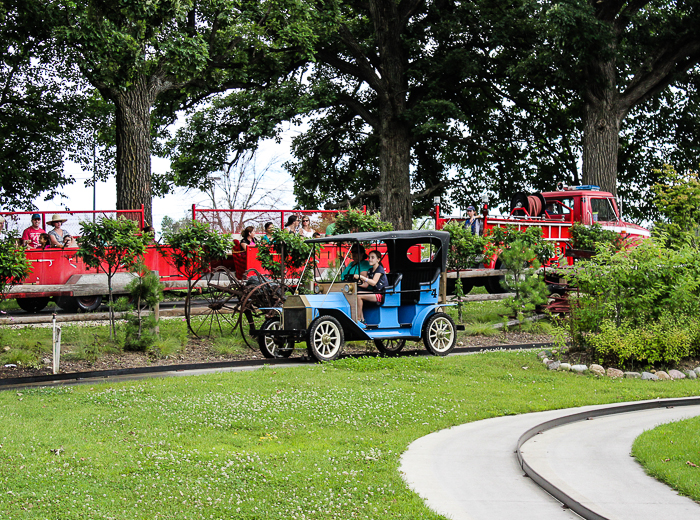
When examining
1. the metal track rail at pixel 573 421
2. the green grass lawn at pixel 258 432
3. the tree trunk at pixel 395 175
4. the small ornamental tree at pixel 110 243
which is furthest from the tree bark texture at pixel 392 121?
the metal track rail at pixel 573 421

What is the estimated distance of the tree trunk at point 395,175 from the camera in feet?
98.9

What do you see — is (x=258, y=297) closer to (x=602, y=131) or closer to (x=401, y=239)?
(x=401, y=239)

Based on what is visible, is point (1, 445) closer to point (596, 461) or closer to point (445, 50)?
point (596, 461)

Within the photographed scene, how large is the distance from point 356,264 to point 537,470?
7.58 metres

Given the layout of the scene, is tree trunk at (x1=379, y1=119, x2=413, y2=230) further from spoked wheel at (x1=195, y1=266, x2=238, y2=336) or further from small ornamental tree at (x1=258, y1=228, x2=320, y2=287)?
spoked wheel at (x1=195, y1=266, x2=238, y2=336)

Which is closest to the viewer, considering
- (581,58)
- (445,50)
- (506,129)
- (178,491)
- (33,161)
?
(178,491)

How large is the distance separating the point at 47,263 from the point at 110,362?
638cm

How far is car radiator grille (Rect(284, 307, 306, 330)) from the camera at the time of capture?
43.5 ft

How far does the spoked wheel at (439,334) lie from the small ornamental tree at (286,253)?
2893 mm

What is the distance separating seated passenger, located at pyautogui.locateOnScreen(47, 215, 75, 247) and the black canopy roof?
7037mm

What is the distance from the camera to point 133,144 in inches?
830

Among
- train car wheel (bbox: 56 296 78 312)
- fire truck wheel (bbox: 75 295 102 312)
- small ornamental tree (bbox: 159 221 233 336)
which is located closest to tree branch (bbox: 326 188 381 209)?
fire truck wheel (bbox: 75 295 102 312)

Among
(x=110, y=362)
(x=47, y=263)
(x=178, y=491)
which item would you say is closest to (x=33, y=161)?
(x=47, y=263)

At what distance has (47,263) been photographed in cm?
1808
